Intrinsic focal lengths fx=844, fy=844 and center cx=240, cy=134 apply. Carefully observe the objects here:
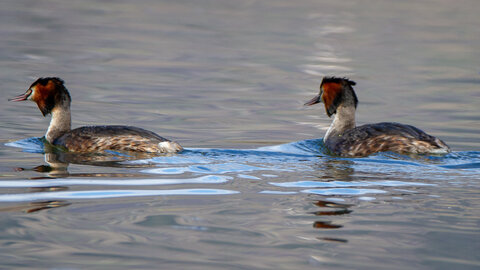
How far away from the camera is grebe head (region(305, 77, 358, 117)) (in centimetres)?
1154

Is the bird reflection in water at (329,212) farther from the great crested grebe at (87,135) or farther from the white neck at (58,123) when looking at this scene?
the white neck at (58,123)

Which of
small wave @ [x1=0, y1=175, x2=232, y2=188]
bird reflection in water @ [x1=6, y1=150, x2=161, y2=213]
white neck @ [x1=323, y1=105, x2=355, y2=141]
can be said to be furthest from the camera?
white neck @ [x1=323, y1=105, x2=355, y2=141]

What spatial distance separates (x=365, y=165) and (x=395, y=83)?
984 centimetres

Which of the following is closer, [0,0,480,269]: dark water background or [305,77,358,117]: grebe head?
[0,0,480,269]: dark water background

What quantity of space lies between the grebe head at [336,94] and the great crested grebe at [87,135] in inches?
102

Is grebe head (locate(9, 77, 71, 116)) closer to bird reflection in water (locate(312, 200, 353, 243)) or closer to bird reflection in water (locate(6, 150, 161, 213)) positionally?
bird reflection in water (locate(6, 150, 161, 213))

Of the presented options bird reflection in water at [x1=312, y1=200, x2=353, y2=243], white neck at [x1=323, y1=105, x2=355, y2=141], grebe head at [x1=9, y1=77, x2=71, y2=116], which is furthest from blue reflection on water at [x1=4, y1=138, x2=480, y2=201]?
white neck at [x1=323, y1=105, x2=355, y2=141]

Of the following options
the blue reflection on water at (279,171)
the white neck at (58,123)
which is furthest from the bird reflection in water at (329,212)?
the white neck at (58,123)

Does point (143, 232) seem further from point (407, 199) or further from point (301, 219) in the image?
point (407, 199)

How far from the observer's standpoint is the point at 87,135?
10117 millimetres

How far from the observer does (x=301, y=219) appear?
664 cm

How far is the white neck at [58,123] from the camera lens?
10.9 meters

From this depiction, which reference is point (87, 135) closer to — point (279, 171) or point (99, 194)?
point (279, 171)

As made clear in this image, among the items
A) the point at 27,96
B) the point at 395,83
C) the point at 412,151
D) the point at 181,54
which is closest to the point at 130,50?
the point at 181,54
